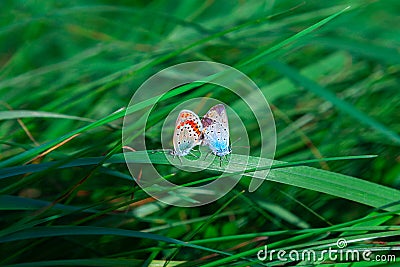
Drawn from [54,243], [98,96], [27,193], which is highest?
[98,96]

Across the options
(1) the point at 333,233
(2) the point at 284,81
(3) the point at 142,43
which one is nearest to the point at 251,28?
(2) the point at 284,81

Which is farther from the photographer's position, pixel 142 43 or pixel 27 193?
pixel 142 43

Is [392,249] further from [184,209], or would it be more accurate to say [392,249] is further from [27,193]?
[27,193]
